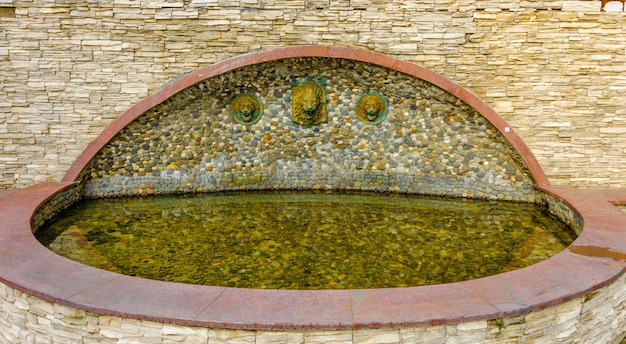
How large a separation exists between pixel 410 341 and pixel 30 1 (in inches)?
238

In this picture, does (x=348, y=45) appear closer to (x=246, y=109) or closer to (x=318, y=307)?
(x=246, y=109)

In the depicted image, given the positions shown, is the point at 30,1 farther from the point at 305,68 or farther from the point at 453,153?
the point at 453,153

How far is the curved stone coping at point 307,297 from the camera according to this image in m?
2.80

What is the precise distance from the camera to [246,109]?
696 cm

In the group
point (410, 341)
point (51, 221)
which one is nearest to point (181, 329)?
point (410, 341)

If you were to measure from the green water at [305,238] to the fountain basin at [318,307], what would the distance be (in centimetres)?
82

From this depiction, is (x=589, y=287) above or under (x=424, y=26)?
under

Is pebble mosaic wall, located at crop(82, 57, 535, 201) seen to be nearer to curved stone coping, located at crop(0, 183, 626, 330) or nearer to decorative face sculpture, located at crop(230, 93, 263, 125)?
decorative face sculpture, located at crop(230, 93, 263, 125)

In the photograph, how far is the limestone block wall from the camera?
20.5 ft

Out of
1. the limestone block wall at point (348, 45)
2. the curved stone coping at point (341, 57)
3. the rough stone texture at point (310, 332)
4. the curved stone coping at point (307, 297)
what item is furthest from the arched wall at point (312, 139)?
the rough stone texture at point (310, 332)

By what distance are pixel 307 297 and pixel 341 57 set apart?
403cm

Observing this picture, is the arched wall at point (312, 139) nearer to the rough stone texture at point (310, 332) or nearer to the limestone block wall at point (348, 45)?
the limestone block wall at point (348, 45)

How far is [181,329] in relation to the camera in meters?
2.81

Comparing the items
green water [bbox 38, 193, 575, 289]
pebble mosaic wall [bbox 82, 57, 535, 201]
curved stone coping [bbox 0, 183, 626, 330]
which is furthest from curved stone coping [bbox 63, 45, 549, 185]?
curved stone coping [bbox 0, 183, 626, 330]
